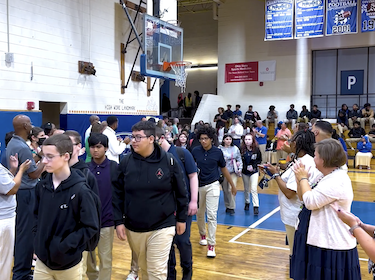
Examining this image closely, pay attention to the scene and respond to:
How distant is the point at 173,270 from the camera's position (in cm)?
432

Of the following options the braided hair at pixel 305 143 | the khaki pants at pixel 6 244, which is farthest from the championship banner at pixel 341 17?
the khaki pants at pixel 6 244

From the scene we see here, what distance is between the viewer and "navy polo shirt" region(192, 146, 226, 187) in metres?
5.68

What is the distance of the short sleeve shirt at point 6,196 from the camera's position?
136 inches

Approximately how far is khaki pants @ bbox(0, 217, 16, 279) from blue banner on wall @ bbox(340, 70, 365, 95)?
18.9 meters

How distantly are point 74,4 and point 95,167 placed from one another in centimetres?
893

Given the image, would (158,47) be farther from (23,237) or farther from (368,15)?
(368,15)

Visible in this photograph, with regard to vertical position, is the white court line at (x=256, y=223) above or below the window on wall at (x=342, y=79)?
below

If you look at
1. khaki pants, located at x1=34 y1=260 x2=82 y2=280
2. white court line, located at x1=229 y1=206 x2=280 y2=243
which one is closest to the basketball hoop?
white court line, located at x1=229 y1=206 x2=280 y2=243

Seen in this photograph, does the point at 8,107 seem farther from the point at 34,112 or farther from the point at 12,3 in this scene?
the point at 12,3

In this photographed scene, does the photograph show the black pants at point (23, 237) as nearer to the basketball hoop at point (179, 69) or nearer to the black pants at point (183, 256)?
the black pants at point (183, 256)

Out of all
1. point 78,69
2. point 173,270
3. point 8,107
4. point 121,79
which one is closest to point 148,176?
point 173,270

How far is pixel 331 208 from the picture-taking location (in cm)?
302

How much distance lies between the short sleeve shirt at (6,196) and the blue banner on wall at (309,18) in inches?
655

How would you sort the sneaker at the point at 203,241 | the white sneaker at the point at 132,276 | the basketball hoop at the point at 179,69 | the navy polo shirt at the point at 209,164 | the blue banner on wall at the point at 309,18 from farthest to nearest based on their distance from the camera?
the blue banner on wall at the point at 309,18
the basketball hoop at the point at 179,69
the sneaker at the point at 203,241
the navy polo shirt at the point at 209,164
the white sneaker at the point at 132,276
